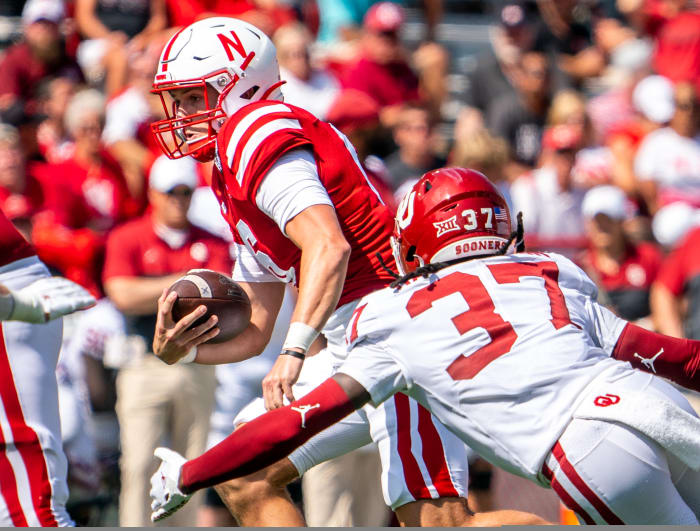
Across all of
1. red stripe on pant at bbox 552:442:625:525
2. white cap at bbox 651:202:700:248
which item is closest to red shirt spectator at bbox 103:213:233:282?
white cap at bbox 651:202:700:248

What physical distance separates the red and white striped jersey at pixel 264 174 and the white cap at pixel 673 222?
3.80m

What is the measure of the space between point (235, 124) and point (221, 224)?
114 inches

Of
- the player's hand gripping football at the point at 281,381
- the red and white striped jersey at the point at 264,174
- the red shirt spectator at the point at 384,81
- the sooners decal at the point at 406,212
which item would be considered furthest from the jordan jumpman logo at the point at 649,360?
the red shirt spectator at the point at 384,81

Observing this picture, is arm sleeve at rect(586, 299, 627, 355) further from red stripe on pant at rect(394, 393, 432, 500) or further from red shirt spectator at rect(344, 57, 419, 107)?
red shirt spectator at rect(344, 57, 419, 107)

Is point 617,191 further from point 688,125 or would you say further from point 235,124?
point 235,124

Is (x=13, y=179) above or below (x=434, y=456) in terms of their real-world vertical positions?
above

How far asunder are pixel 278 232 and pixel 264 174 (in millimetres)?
328

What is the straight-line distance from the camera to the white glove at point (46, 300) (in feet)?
11.7

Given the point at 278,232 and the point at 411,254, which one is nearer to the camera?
the point at 411,254

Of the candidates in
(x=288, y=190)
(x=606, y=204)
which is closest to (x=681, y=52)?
(x=606, y=204)

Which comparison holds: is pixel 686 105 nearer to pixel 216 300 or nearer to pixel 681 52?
pixel 681 52

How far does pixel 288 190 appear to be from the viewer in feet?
11.7

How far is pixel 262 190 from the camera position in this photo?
362 centimetres

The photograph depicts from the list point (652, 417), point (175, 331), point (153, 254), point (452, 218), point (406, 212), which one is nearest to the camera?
point (652, 417)
